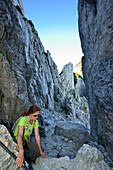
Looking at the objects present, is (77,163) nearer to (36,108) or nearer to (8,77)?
(36,108)

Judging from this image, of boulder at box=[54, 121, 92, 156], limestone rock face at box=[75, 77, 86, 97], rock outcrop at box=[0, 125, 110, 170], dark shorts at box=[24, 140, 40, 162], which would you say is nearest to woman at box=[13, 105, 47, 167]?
dark shorts at box=[24, 140, 40, 162]

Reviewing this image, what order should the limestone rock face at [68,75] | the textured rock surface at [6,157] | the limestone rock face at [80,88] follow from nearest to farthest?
the textured rock surface at [6,157] → the limestone rock face at [68,75] → the limestone rock face at [80,88]

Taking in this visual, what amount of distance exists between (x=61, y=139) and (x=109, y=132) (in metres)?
6.15

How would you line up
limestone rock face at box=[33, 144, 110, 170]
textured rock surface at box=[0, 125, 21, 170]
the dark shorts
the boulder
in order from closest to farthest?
1. textured rock surface at box=[0, 125, 21, 170]
2. limestone rock face at box=[33, 144, 110, 170]
3. the dark shorts
4. the boulder

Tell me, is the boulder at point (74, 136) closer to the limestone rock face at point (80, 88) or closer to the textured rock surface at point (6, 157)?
the textured rock surface at point (6, 157)

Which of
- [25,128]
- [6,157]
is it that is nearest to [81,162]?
[25,128]

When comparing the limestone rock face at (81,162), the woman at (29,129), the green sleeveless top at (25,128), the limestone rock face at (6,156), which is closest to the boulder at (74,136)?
the limestone rock face at (81,162)

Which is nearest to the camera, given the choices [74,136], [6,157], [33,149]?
[6,157]

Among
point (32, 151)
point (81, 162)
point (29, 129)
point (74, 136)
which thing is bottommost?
point (74, 136)

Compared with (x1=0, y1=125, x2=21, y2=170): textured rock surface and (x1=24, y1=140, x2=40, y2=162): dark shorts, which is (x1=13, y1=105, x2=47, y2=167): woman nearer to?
(x1=24, y1=140, x2=40, y2=162): dark shorts

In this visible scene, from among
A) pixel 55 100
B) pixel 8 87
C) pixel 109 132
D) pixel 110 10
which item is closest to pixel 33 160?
pixel 109 132

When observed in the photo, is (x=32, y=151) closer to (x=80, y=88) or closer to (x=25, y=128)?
(x=25, y=128)

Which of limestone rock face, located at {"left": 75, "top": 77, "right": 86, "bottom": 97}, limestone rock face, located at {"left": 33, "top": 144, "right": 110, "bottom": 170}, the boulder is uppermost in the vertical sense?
limestone rock face, located at {"left": 75, "top": 77, "right": 86, "bottom": 97}

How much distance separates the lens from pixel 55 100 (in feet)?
103
